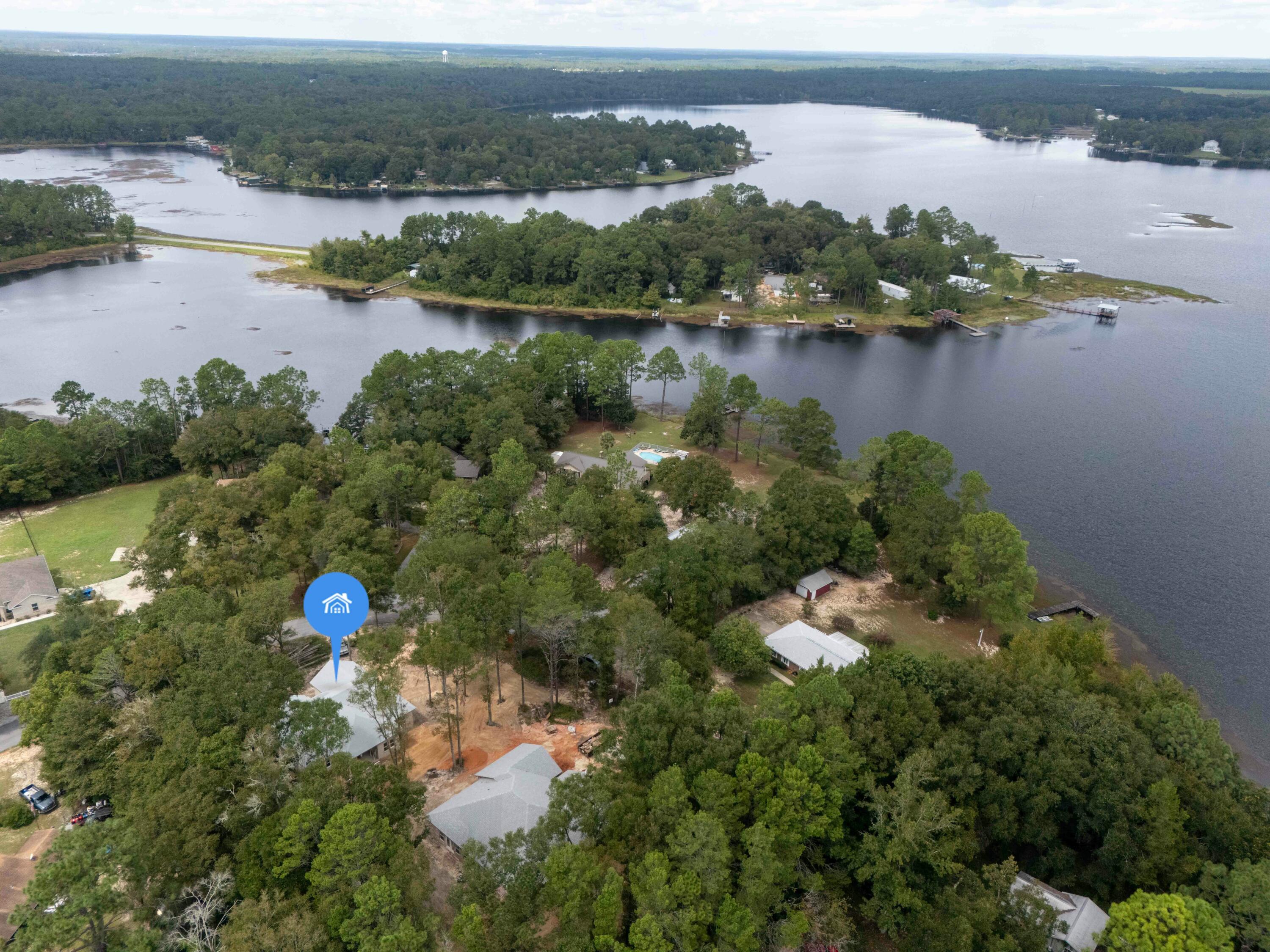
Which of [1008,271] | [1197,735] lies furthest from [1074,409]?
[1197,735]

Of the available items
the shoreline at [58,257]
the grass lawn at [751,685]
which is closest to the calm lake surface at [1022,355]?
the shoreline at [58,257]

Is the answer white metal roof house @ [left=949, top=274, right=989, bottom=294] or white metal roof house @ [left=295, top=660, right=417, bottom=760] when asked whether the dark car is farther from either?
white metal roof house @ [left=949, top=274, right=989, bottom=294]

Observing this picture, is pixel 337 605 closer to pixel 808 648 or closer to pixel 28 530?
pixel 808 648

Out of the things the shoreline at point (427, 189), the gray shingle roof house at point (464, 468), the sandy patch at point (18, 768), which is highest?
the shoreline at point (427, 189)

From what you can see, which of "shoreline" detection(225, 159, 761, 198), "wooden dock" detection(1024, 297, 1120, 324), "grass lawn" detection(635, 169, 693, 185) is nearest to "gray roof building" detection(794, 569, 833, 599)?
"wooden dock" detection(1024, 297, 1120, 324)

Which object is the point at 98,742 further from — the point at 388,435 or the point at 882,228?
the point at 882,228

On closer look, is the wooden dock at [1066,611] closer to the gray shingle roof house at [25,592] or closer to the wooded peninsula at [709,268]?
the gray shingle roof house at [25,592]
